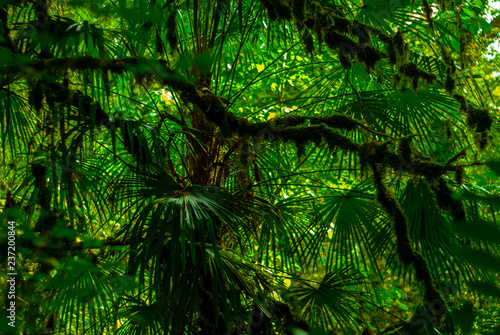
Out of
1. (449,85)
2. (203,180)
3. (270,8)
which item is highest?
(270,8)

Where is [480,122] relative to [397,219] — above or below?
above

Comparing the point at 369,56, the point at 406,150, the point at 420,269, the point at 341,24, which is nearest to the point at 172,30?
the point at 341,24

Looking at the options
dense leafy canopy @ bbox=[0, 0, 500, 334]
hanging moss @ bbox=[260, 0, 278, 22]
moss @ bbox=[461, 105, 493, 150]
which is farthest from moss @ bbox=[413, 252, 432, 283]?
hanging moss @ bbox=[260, 0, 278, 22]

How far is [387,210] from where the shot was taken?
135 cm

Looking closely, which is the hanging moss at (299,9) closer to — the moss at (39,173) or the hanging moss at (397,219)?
the hanging moss at (397,219)

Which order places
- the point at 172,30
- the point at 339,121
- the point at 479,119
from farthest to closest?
the point at 172,30
the point at 339,121
the point at 479,119

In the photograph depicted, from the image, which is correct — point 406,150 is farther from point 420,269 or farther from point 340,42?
point 340,42

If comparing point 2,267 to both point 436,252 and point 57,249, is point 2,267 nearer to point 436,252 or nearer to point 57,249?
point 57,249

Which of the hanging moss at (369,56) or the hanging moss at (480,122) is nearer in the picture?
the hanging moss at (480,122)

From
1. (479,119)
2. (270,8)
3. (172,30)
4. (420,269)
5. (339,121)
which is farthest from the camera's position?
(172,30)

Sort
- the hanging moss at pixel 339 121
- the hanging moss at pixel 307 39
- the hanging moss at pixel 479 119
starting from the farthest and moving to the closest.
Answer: the hanging moss at pixel 307 39
the hanging moss at pixel 339 121
the hanging moss at pixel 479 119

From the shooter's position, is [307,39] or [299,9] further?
[307,39]

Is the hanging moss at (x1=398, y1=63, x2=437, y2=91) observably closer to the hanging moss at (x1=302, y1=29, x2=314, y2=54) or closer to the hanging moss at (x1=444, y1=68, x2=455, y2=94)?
the hanging moss at (x1=444, y1=68, x2=455, y2=94)

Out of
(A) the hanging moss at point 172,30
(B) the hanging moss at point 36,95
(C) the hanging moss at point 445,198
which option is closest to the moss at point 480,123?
(C) the hanging moss at point 445,198
